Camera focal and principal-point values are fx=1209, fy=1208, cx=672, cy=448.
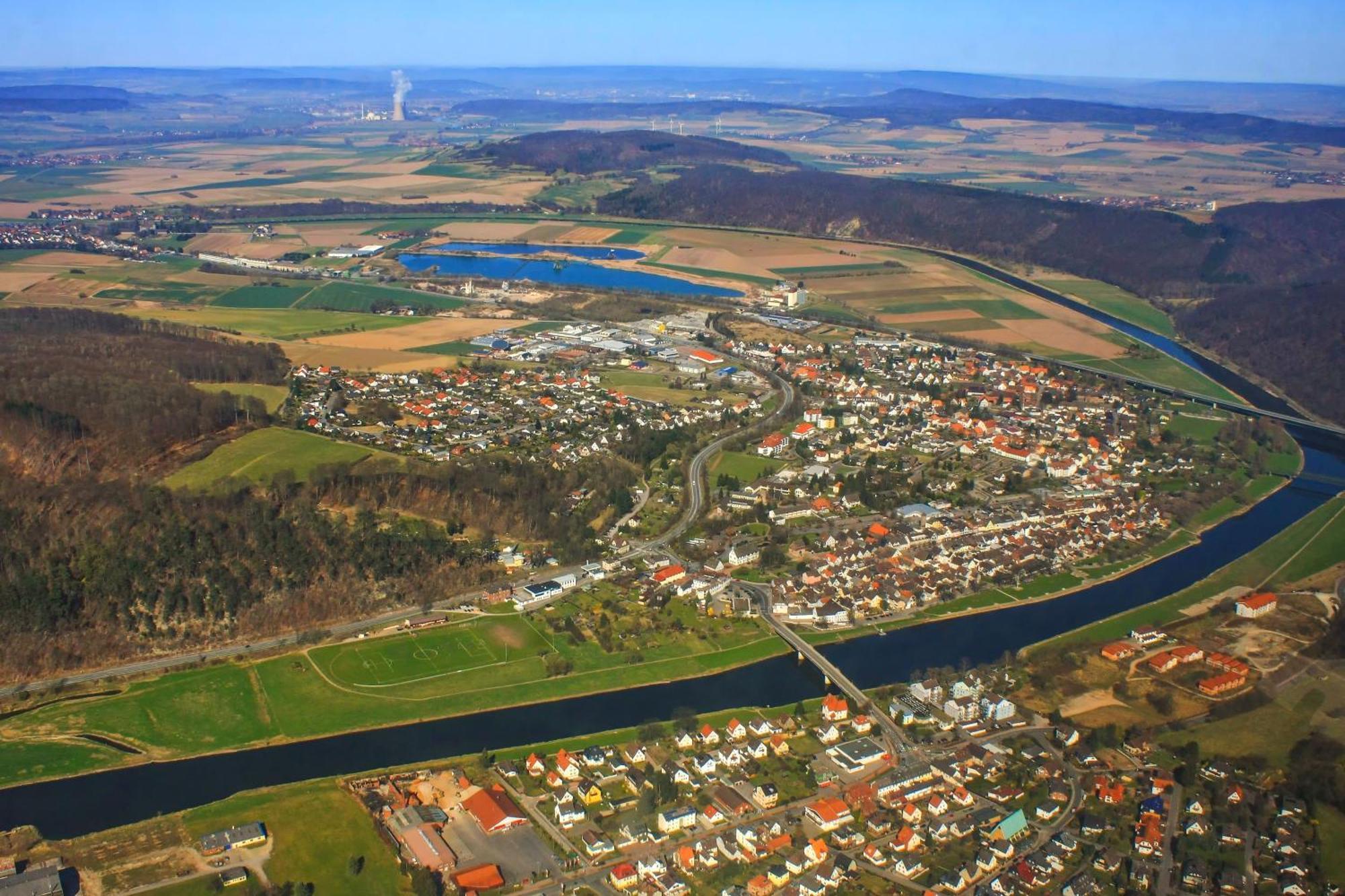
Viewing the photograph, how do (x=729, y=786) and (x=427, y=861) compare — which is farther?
(x=729, y=786)

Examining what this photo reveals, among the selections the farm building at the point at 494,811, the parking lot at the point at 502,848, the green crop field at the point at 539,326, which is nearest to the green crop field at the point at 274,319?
the green crop field at the point at 539,326

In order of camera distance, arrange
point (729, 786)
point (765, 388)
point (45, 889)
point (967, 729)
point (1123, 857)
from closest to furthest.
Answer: point (45, 889) → point (1123, 857) → point (729, 786) → point (967, 729) → point (765, 388)

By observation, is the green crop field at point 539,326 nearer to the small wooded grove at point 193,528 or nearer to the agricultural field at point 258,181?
the small wooded grove at point 193,528

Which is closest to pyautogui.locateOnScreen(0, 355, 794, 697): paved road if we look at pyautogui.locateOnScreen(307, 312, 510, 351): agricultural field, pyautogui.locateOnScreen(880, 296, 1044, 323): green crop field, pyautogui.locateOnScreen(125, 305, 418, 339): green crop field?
pyautogui.locateOnScreen(307, 312, 510, 351): agricultural field

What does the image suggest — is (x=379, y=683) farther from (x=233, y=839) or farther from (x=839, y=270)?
(x=839, y=270)

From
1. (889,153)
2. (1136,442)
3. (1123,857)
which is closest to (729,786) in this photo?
(1123,857)

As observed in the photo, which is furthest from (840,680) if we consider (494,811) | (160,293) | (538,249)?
(538,249)

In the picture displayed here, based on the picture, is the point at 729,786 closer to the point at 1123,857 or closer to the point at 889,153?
the point at 1123,857
